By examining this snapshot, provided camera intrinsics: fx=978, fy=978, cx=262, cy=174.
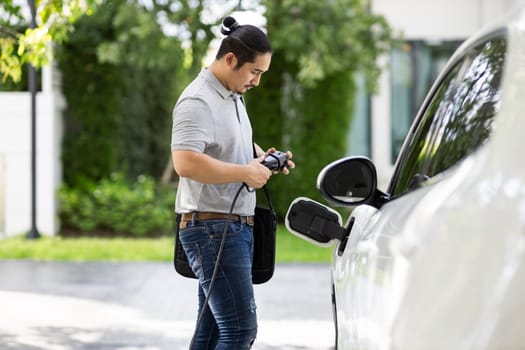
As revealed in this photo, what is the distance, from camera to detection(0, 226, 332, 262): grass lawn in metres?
11.6

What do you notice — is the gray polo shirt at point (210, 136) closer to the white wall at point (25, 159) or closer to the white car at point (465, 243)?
the white car at point (465, 243)

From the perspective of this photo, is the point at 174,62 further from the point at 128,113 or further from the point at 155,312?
the point at 155,312

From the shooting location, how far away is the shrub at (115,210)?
13.5 meters

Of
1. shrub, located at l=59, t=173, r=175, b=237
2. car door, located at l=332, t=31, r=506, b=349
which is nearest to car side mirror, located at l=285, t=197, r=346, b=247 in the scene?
car door, located at l=332, t=31, r=506, b=349

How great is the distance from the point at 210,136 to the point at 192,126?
3.5 inches

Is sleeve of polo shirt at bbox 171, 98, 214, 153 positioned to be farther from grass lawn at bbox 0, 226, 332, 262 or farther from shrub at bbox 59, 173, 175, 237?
shrub at bbox 59, 173, 175, 237

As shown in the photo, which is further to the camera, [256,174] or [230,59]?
[230,59]

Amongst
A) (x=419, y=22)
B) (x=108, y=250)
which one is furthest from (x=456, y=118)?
(x=419, y=22)

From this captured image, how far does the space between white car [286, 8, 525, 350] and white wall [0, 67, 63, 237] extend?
35.0 ft

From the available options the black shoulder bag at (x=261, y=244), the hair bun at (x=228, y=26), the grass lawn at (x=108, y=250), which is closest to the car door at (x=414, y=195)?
the black shoulder bag at (x=261, y=244)

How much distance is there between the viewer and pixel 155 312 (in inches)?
323

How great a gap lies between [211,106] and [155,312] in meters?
4.54

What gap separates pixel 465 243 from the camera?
1.88m

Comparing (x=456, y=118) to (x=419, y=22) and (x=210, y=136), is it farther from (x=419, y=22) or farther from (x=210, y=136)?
(x=419, y=22)
